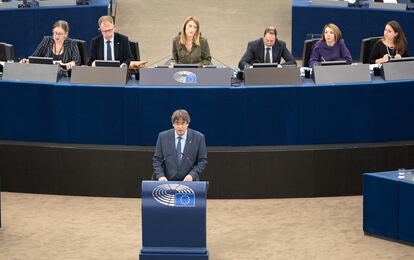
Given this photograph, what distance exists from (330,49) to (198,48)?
5.15 ft

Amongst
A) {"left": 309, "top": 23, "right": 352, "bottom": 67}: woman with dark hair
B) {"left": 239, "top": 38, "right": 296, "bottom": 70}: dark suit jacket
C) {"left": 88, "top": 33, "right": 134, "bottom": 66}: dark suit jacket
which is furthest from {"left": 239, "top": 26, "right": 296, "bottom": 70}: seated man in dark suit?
{"left": 88, "top": 33, "right": 134, "bottom": 66}: dark suit jacket

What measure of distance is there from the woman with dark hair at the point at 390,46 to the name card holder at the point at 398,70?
932mm

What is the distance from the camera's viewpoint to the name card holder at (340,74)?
13.5m

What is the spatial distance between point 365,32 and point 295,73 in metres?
6.94

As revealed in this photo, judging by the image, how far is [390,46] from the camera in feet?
49.5

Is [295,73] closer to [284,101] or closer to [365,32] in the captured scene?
[284,101]

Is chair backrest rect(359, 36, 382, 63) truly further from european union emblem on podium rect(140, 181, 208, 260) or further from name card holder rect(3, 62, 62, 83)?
european union emblem on podium rect(140, 181, 208, 260)

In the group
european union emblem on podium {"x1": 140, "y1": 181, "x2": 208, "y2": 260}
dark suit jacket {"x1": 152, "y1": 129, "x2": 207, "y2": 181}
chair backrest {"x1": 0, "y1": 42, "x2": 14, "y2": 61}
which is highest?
chair backrest {"x1": 0, "y1": 42, "x2": 14, "y2": 61}

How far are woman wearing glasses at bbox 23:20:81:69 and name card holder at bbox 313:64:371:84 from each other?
288 centimetres

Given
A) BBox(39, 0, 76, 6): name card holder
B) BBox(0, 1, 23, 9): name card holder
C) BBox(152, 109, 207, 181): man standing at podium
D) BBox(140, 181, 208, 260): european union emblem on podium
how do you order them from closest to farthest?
BBox(140, 181, 208, 260): european union emblem on podium, BBox(152, 109, 207, 181): man standing at podium, BBox(0, 1, 23, 9): name card holder, BBox(39, 0, 76, 6): name card holder

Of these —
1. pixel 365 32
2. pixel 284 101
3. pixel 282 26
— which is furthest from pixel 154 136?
pixel 282 26

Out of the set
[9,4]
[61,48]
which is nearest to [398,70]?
[61,48]

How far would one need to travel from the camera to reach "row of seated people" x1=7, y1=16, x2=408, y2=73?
47.7ft

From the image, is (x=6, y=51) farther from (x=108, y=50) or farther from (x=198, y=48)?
(x=198, y=48)
